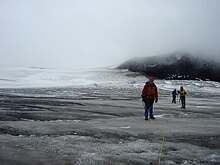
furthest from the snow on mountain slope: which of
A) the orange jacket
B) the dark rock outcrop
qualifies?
the orange jacket

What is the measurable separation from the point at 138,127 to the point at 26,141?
4580 millimetres

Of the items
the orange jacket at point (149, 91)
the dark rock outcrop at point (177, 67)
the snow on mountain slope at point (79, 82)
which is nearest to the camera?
the orange jacket at point (149, 91)

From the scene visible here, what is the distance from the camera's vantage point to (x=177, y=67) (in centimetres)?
13675

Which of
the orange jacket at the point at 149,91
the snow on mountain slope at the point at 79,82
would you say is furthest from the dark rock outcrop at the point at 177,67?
the orange jacket at the point at 149,91

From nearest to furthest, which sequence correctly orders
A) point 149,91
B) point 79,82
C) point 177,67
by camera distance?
point 149,91 < point 79,82 < point 177,67

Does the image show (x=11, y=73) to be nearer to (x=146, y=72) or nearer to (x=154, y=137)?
(x=146, y=72)

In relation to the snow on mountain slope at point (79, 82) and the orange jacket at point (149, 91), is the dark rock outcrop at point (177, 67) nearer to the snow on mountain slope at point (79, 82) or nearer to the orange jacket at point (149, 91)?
the snow on mountain slope at point (79, 82)

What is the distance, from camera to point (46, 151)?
25.0ft

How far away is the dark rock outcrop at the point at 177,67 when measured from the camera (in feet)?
422

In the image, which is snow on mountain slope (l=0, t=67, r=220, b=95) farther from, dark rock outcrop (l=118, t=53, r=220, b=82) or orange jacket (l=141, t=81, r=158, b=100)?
orange jacket (l=141, t=81, r=158, b=100)

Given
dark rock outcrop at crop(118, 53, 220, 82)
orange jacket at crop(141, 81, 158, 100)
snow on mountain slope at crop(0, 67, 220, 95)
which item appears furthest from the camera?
dark rock outcrop at crop(118, 53, 220, 82)

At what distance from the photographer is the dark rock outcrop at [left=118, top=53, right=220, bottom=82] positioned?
422ft

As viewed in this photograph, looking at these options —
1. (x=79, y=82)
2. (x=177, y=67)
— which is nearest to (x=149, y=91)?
(x=79, y=82)

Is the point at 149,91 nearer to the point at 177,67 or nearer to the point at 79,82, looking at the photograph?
the point at 79,82
